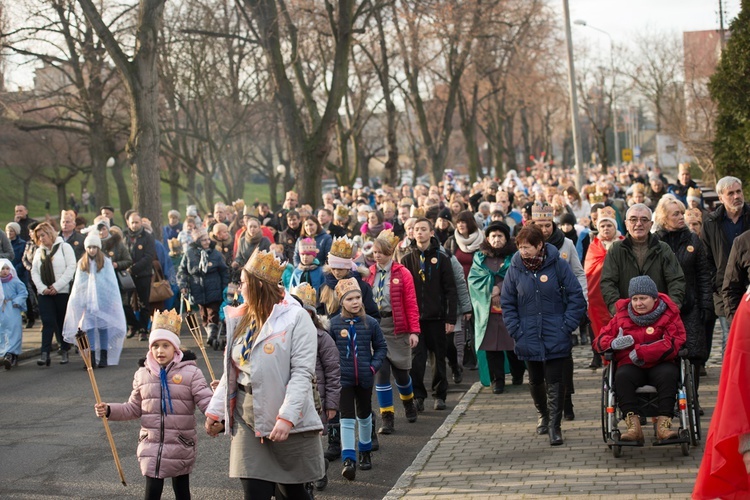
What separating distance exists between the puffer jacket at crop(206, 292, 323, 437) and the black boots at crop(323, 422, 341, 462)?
10.4 feet

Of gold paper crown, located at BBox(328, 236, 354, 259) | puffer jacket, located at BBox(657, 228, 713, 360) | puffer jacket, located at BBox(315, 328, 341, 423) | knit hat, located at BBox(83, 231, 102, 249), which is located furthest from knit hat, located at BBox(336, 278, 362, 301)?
knit hat, located at BBox(83, 231, 102, 249)

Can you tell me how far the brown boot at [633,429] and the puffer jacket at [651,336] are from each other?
39 cm

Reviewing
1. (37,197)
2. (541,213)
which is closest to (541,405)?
(541,213)

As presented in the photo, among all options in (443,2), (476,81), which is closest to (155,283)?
(443,2)

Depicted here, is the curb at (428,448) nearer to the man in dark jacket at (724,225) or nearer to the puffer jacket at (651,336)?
the puffer jacket at (651,336)

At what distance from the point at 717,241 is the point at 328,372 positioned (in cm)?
446

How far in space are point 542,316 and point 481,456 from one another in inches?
48.4

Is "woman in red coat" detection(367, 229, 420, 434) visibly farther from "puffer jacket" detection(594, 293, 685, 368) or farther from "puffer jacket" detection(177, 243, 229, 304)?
"puffer jacket" detection(177, 243, 229, 304)

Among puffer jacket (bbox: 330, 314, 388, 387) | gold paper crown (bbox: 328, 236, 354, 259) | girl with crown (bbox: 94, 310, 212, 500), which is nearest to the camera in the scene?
girl with crown (bbox: 94, 310, 212, 500)

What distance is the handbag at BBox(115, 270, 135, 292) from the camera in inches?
Answer: 653

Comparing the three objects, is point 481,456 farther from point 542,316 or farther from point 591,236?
point 591,236

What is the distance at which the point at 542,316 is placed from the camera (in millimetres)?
8984

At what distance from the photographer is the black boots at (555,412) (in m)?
8.89

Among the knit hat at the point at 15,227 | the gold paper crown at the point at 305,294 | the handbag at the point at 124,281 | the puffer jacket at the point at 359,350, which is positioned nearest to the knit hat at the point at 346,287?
the puffer jacket at the point at 359,350
